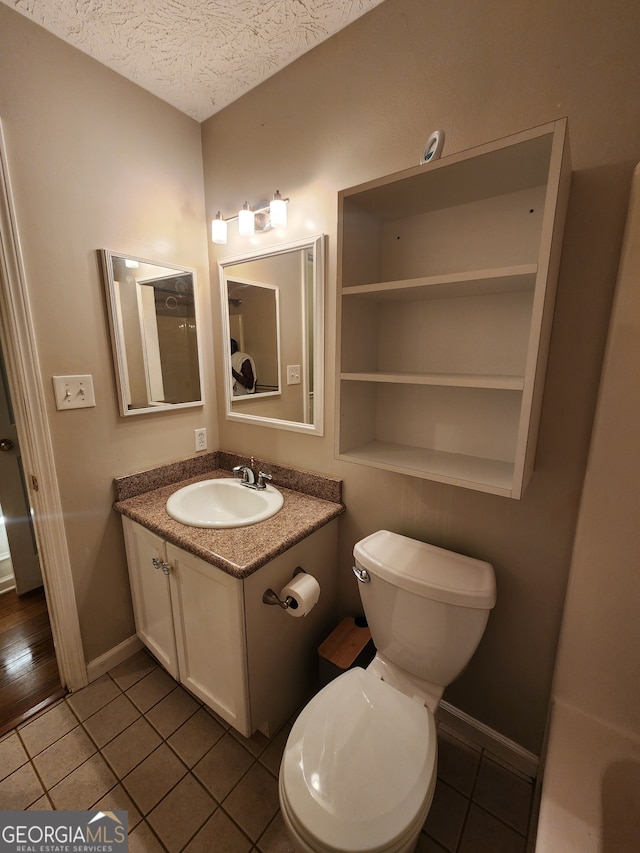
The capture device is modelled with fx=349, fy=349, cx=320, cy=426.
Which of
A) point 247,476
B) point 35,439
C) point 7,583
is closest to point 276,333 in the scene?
point 247,476

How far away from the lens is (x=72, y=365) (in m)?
1.34

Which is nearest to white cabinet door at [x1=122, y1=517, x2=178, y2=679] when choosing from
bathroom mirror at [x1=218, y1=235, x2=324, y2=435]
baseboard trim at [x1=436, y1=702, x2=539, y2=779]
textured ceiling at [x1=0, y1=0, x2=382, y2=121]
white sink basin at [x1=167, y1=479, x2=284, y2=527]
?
white sink basin at [x1=167, y1=479, x2=284, y2=527]

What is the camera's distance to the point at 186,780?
3.88 feet

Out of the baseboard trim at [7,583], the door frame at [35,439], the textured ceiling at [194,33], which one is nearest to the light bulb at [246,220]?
the textured ceiling at [194,33]

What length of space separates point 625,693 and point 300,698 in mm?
1108

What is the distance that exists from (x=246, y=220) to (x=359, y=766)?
1.83 metres

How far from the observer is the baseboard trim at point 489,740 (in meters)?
1.21

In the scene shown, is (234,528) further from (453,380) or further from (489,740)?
(489,740)

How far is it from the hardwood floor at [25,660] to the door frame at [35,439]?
4.7 inches

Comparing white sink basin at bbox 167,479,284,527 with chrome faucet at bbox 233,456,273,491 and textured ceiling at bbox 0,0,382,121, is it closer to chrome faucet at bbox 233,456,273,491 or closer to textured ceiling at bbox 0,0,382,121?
chrome faucet at bbox 233,456,273,491

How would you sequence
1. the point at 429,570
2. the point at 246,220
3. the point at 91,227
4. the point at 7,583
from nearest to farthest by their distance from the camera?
the point at 429,570
the point at 91,227
the point at 246,220
the point at 7,583

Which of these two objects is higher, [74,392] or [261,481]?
[74,392]

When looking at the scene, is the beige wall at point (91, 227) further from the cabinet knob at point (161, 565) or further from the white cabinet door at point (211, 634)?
the white cabinet door at point (211, 634)

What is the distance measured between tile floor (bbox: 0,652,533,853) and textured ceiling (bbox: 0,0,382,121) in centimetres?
248
